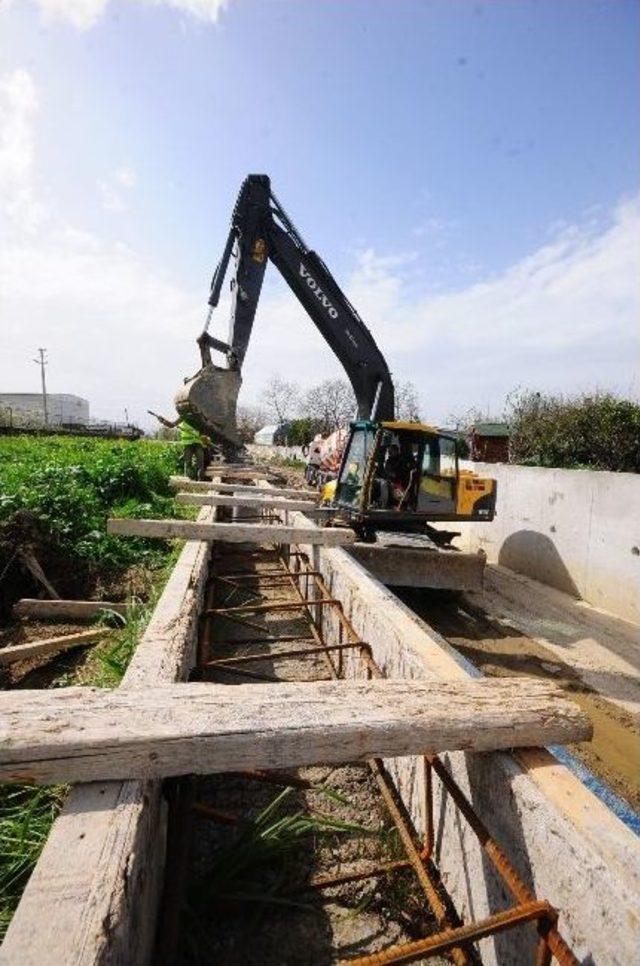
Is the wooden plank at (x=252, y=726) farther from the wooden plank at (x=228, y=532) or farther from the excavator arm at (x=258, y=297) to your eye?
the excavator arm at (x=258, y=297)

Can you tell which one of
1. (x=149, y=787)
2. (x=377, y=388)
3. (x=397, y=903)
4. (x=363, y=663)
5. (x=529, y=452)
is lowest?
(x=397, y=903)

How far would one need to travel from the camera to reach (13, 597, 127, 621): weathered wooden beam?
3904mm

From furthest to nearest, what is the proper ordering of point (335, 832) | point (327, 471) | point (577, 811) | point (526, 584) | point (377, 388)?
point (327, 471)
point (377, 388)
point (526, 584)
point (335, 832)
point (577, 811)

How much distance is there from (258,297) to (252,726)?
8191mm

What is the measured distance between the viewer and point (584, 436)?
42.3 ft

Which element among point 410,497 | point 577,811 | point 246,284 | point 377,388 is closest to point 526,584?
point 410,497

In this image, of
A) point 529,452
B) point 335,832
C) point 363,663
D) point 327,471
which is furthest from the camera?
point 529,452

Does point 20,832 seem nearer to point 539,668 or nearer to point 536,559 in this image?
point 539,668

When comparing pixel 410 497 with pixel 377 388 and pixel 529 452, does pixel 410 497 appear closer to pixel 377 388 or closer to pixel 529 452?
pixel 377 388

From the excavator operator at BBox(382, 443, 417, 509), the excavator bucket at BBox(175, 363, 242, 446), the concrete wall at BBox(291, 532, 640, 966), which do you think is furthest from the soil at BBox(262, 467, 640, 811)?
the excavator bucket at BBox(175, 363, 242, 446)

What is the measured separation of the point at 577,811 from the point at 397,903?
2.96 ft

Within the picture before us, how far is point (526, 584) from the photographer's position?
829 centimetres

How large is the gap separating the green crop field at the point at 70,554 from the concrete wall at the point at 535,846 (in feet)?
4.52

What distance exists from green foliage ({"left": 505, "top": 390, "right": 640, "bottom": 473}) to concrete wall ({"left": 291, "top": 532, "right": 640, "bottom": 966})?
38.5 feet
